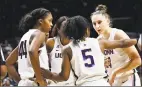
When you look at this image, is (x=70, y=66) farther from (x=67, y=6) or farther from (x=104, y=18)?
(x=67, y=6)

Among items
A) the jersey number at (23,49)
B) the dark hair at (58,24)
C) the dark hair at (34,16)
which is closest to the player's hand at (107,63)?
the dark hair at (58,24)

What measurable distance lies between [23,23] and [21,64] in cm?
42

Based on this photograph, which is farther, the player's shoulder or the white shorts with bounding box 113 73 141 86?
the white shorts with bounding box 113 73 141 86

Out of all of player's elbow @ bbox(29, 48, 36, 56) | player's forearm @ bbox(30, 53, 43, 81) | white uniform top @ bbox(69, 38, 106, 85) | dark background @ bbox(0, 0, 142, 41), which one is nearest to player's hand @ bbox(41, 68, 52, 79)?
player's forearm @ bbox(30, 53, 43, 81)

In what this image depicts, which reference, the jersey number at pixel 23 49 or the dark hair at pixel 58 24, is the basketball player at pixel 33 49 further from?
the dark hair at pixel 58 24

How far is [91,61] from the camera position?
289 centimetres

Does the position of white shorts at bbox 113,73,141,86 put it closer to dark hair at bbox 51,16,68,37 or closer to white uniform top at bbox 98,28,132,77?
white uniform top at bbox 98,28,132,77

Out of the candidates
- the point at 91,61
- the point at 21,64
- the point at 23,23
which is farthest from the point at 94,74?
the point at 23,23

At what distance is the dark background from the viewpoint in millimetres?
9492

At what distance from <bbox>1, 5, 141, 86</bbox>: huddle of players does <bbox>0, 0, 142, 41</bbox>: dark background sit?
17.9 feet

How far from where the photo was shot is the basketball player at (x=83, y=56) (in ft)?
9.51

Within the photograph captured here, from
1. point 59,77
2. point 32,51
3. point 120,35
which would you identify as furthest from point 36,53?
point 120,35

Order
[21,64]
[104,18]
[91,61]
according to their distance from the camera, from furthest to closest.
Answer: [104,18] → [21,64] → [91,61]

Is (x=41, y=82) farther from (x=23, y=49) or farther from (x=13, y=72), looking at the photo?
(x=13, y=72)
